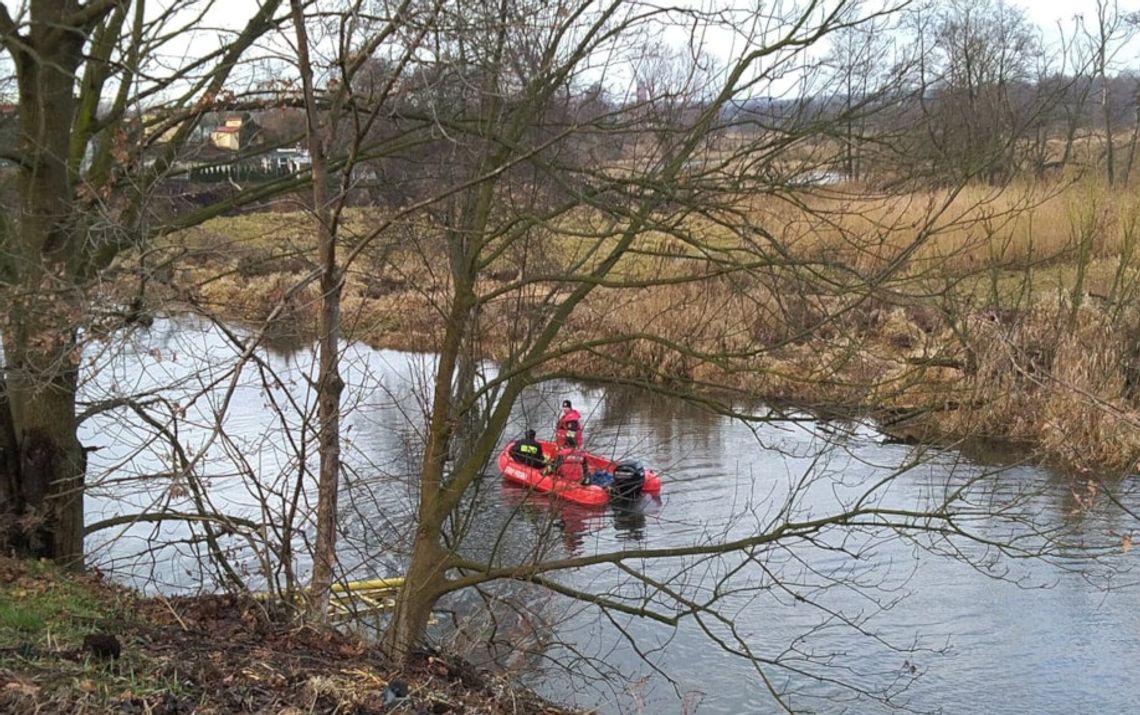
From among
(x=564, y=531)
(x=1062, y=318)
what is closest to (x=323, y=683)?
(x=564, y=531)

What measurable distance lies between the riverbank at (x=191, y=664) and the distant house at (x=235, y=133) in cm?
269

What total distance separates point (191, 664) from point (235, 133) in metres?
3.77

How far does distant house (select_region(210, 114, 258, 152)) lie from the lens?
6.79m

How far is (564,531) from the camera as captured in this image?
42.1 feet

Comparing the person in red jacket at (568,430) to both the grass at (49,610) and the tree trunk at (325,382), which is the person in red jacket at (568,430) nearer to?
the tree trunk at (325,382)

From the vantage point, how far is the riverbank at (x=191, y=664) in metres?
3.65

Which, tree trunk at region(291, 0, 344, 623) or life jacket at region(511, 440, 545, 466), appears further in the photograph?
life jacket at region(511, 440, 545, 466)

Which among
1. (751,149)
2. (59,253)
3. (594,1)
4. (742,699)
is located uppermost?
(594,1)

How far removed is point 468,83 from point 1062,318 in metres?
13.4

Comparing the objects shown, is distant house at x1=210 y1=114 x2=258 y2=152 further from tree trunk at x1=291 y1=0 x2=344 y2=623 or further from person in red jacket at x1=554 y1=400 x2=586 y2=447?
person in red jacket at x1=554 y1=400 x2=586 y2=447

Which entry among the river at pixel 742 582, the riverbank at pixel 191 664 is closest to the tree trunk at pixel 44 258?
the river at pixel 742 582

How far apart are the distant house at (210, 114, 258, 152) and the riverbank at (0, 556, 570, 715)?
2688 millimetres

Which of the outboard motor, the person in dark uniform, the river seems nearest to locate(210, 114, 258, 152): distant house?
the river

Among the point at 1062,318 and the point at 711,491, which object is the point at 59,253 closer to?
the point at 711,491
